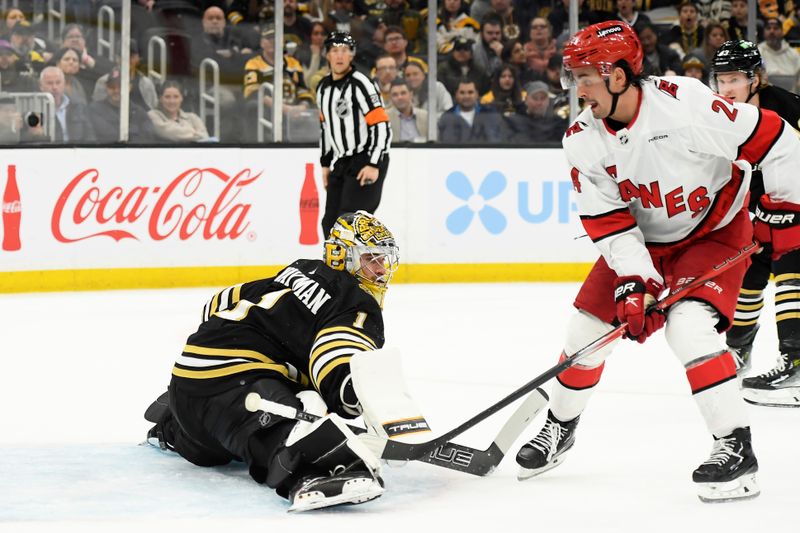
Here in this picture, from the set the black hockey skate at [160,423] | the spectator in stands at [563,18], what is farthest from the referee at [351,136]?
the black hockey skate at [160,423]

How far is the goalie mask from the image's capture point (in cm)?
287

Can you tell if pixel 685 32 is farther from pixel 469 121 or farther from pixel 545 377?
pixel 545 377

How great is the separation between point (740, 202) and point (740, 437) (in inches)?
22.7

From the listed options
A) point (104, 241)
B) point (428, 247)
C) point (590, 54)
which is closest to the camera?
point (590, 54)

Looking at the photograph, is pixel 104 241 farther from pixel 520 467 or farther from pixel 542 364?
pixel 520 467

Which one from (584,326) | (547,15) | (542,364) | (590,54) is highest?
(547,15)

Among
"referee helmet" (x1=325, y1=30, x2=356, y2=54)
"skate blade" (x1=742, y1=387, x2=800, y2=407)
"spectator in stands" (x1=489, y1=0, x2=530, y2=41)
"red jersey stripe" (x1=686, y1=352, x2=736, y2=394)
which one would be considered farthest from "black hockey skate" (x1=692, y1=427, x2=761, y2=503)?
"spectator in stands" (x1=489, y1=0, x2=530, y2=41)

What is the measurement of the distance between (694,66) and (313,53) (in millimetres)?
2329

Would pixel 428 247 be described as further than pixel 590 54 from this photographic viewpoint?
Yes

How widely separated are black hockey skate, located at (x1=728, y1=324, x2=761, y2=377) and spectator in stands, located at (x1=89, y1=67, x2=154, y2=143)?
12.1ft

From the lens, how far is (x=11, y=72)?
678 centimetres

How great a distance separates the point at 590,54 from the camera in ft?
9.33

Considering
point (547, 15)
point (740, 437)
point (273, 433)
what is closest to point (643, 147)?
point (740, 437)

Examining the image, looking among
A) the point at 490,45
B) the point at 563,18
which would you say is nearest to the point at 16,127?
the point at 490,45
